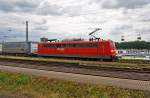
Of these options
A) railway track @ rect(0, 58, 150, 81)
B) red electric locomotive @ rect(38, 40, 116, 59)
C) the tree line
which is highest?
the tree line

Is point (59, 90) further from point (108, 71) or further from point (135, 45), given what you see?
point (135, 45)

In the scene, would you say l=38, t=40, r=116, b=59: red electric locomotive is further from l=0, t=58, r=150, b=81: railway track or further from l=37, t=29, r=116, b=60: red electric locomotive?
l=0, t=58, r=150, b=81: railway track

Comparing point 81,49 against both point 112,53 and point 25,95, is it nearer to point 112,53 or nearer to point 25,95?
point 112,53

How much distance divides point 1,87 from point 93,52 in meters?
26.3

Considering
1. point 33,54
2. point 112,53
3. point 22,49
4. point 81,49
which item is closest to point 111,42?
point 112,53

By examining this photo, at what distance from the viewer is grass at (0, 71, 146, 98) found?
12562 mm

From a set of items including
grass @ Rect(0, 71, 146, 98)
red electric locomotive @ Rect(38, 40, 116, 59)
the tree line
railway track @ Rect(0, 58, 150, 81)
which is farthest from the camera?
the tree line

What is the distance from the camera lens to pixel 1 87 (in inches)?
602

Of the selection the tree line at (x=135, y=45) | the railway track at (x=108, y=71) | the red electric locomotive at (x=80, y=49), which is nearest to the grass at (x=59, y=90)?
the railway track at (x=108, y=71)

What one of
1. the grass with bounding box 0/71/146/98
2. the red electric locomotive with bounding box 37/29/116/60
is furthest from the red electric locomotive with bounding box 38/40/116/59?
the grass with bounding box 0/71/146/98

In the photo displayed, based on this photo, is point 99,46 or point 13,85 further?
point 99,46

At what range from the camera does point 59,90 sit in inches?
559

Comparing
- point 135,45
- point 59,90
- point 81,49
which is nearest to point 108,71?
point 59,90

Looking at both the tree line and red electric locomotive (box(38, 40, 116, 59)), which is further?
the tree line
